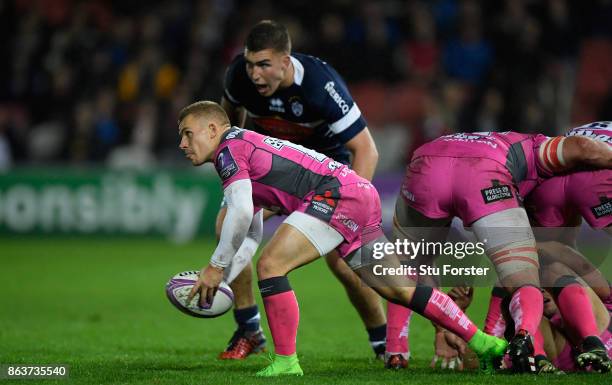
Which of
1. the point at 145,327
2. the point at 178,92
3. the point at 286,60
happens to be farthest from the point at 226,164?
the point at 178,92

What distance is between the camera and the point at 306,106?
811 cm

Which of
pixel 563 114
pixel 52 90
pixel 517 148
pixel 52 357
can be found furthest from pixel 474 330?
pixel 52 90

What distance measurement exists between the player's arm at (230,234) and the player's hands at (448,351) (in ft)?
5.26

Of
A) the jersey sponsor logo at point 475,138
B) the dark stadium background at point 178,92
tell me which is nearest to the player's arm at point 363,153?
the jersey sponsor logo at point 475,138

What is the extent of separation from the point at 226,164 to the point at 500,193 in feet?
5.65

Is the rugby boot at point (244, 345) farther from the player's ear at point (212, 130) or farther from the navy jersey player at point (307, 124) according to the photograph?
the player's ear at point (212, 130)

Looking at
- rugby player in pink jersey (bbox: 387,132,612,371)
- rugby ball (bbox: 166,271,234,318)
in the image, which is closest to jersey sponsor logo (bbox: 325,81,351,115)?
rugby player in pink jersey (bbox: 387,132,612,371)

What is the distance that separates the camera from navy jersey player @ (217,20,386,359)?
314 inches

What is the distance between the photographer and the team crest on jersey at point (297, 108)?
8109 millimetres

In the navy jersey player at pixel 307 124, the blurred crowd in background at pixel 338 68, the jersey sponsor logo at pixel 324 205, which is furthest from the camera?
the blurred crowd in background at pixel 338 68

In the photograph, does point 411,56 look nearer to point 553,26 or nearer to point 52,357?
point 553,26

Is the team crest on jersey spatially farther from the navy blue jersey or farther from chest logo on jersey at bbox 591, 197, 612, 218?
chest logo on jersey at bbox 591, 197, 612, 218

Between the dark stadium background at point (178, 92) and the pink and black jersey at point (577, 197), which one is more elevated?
the dark stadium background at point (178, 92)

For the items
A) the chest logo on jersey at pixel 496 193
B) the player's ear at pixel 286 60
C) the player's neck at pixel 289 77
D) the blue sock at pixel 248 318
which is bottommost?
the blue sock at pixel 248 318
